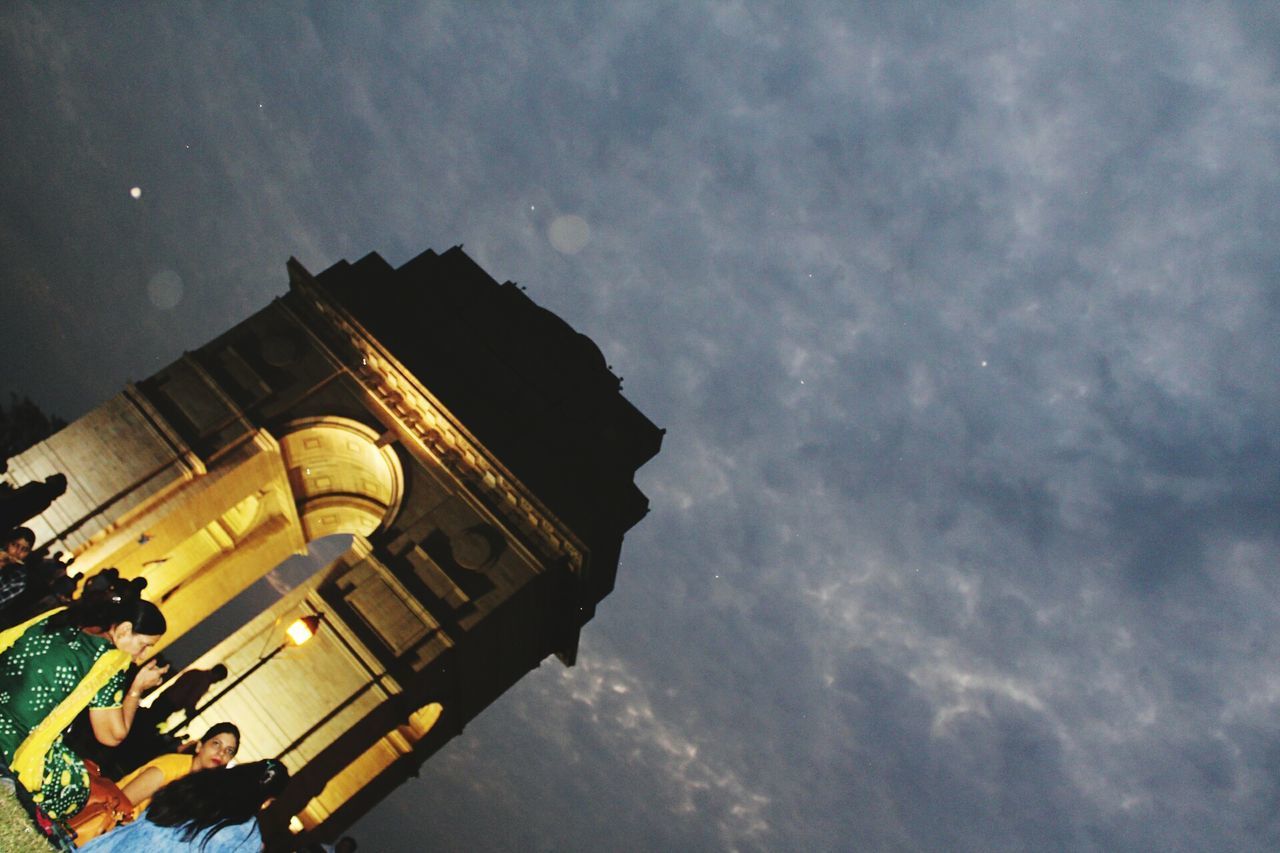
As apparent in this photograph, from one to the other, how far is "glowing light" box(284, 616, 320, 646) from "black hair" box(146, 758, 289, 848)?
29.7ft

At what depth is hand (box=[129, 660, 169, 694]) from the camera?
7.41 m

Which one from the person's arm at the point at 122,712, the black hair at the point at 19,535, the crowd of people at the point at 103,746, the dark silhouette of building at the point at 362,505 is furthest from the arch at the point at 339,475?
the person's arm at the point at 122,712

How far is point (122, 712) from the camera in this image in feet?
24.7

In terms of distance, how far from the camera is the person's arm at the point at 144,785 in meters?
7.72

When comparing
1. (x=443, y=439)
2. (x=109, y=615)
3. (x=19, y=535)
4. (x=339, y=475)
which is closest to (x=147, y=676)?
(x=109, y=615)

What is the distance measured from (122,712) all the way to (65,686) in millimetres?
735

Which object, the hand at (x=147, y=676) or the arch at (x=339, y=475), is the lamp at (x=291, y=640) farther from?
the hand at (x=147, y=676)

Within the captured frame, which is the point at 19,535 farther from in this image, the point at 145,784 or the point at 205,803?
the point at 205,803

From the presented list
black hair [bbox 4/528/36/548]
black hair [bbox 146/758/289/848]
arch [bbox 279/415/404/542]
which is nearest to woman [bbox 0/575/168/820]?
black hair [bbox 146/758/289/848]

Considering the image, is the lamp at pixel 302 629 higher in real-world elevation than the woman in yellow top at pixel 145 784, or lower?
higher

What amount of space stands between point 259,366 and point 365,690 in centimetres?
952

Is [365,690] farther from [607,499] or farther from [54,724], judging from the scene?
[54,724]

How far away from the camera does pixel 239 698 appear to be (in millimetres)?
15586

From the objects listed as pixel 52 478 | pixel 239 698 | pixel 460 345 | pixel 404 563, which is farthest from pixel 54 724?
pixel 460 345
